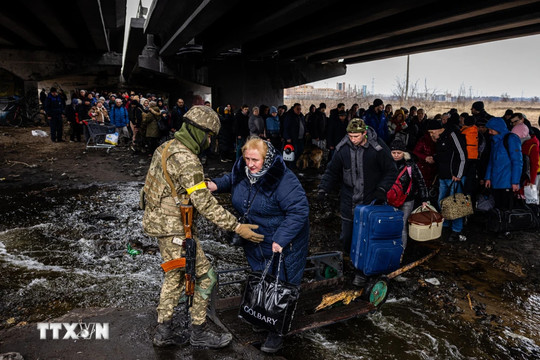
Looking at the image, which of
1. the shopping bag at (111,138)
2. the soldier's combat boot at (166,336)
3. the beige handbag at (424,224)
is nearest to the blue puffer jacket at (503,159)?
the beige handbag at (424,224)

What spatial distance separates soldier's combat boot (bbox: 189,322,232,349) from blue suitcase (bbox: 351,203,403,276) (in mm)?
1780

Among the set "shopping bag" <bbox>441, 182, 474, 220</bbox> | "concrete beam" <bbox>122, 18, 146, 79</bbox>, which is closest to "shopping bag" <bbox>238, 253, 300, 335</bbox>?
"shopping bag" <bbox>441, 182, 474, 220</bbox>

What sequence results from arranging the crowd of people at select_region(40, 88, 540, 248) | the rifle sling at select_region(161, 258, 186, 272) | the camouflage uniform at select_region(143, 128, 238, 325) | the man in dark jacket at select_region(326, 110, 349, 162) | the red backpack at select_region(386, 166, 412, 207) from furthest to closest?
the man in dark jacket at select_region(326, 110, 349, 162), the crowd of people at select_region(40, 88, 540, 248), the red backpack at select_region(386, 166, 412, 207), the rifle sling at select_region(161, 258, 186, 272), the camouflage uniform at select_region(143, 128, 238, 325)

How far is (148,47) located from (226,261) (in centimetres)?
1435

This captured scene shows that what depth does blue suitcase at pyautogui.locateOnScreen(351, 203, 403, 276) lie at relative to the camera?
163 inches

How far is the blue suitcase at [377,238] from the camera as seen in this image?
4.14 m

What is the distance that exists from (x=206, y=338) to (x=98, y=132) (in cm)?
1302

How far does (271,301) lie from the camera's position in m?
3.12

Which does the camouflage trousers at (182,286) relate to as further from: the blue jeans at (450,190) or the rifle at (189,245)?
the blue jeans at (450,190)

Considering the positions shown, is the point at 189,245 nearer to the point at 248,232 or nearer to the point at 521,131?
the point at 248,232

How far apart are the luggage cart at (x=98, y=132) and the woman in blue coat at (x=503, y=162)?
1238cm

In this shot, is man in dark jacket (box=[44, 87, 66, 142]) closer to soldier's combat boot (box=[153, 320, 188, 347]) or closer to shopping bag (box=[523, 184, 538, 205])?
soldier's combat boot (box=[153, 320, 188, 347])

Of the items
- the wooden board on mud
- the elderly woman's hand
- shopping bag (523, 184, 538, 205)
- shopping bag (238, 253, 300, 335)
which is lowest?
the wooden board on mud

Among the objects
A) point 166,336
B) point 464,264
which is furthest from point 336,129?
point 166,336
